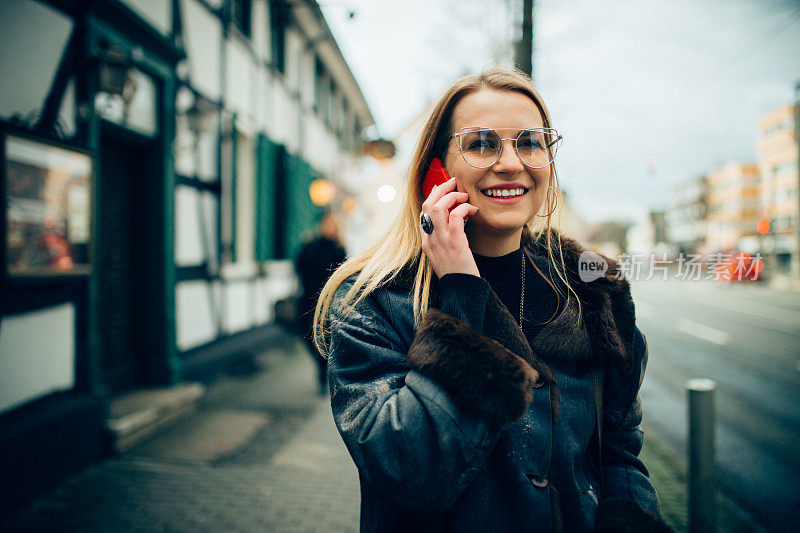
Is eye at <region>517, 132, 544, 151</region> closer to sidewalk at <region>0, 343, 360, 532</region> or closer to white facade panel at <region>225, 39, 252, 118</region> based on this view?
sidewalk at <region>0, 343, 360, 532</region>

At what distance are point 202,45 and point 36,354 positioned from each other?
4.56 meters

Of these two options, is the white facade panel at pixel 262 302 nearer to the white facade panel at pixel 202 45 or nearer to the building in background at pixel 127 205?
the building in background at pixel 127 205

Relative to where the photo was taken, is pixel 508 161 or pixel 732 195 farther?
pixel 732 195

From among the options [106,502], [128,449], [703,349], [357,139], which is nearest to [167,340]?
[128,449]

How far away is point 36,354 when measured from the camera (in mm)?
3576

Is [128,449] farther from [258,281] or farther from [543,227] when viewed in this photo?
[258,281]

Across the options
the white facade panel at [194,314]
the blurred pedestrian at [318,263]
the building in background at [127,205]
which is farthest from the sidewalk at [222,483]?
the white facade panel at [194,314]

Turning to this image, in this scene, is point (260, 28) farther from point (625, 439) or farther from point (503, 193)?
point (625, 439)

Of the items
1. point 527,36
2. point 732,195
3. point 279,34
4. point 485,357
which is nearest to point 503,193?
point 485,357

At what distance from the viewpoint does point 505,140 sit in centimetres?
140

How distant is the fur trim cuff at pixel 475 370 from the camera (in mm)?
1116

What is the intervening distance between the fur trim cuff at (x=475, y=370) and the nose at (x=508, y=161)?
18.4 inches

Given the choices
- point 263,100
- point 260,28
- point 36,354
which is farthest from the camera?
point 263,100

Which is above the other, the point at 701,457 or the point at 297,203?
the point at 297,203
